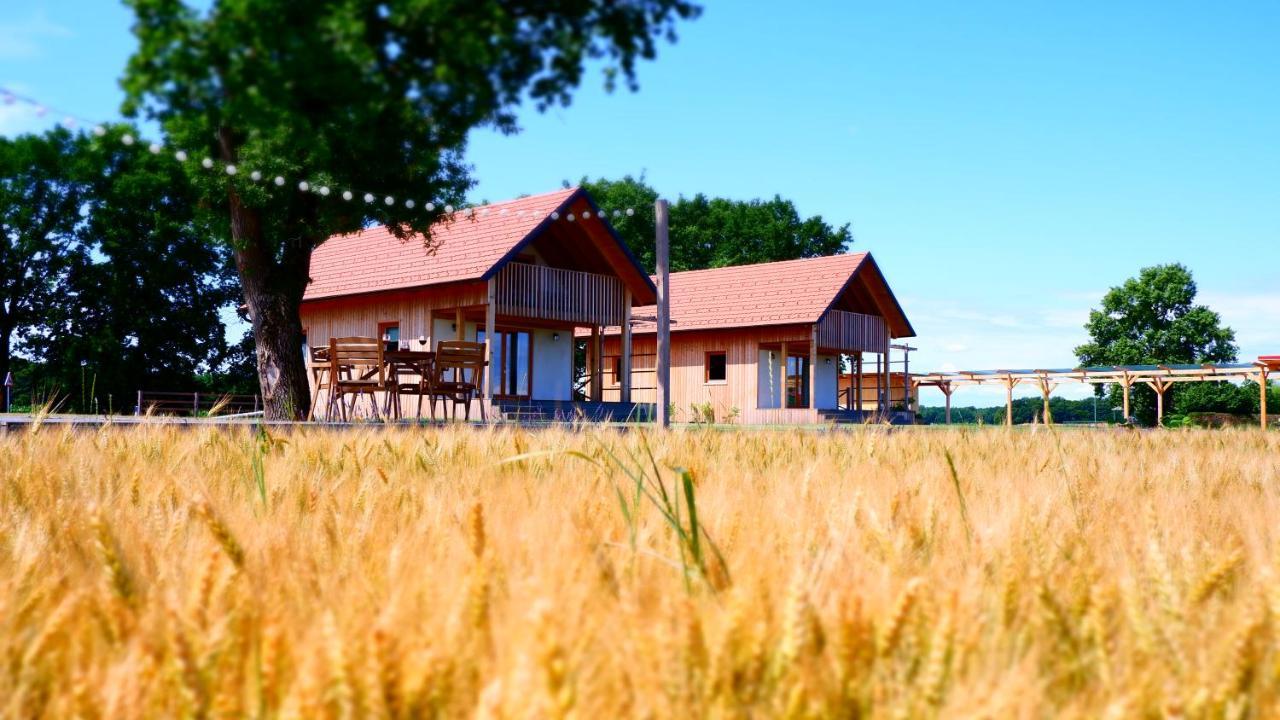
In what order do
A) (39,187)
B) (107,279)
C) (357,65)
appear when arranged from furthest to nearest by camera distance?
(107,279)
(39,187)
(357,65)

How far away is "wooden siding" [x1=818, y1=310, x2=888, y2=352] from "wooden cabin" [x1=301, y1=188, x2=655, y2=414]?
6.07 metres

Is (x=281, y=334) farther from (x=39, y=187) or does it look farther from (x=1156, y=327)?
(x=1156, y=327)

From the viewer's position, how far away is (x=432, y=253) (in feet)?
62.1

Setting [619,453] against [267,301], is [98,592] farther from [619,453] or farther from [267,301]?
[267,301]

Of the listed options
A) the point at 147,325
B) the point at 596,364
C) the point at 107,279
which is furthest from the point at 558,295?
the point at 147,325

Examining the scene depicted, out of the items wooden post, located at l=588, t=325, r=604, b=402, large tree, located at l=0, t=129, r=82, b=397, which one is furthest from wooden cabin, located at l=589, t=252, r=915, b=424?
large tree, located at l=0, t=129, r=82, b=397

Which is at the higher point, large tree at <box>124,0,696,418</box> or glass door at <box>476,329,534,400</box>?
glass door at <box>476,329,534,400</box>

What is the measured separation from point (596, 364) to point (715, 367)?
5302mm

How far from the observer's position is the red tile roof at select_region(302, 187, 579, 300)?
67.8 ft

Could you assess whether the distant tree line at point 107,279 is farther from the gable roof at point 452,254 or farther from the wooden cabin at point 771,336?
the wooden cabin at point 771,336

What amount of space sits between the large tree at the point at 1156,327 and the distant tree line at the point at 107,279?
38927 mm

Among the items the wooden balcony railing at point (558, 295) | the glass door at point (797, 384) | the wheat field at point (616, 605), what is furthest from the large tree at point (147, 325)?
the glass door at point (797, 384)

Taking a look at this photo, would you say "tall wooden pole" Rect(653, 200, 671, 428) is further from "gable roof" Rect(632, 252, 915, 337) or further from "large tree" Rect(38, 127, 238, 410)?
"gable roof" Rect(632, 252, 915, 337)

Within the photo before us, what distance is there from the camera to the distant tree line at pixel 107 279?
221 cm
